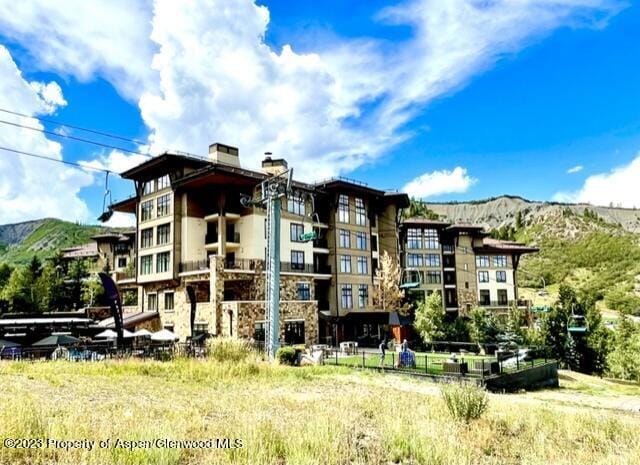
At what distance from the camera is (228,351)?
2028 cm

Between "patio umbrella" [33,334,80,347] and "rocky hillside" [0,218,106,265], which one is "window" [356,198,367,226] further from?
"rocky hillside" [0,218,106,265]

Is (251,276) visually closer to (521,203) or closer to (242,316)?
(242,316)

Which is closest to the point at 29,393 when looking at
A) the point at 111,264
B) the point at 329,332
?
the point at 329,332

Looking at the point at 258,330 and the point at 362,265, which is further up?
the point at 362,265

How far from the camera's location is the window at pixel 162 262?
121 ft

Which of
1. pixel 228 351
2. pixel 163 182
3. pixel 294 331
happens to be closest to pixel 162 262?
pixel 163 182

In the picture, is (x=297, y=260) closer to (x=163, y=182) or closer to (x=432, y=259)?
(x=163, y=182)

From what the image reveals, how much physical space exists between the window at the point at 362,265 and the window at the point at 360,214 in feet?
10.8

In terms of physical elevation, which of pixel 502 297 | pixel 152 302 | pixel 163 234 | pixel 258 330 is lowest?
pixel 258 330

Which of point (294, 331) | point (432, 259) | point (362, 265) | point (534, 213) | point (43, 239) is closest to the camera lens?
point (294, 331)

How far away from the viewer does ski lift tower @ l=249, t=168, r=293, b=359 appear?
24.0m

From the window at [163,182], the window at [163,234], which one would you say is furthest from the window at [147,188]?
the window at [163,234]

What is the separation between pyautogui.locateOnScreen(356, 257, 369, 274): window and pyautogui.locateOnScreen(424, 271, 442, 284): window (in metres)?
12.7

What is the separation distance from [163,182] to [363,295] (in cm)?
1983
